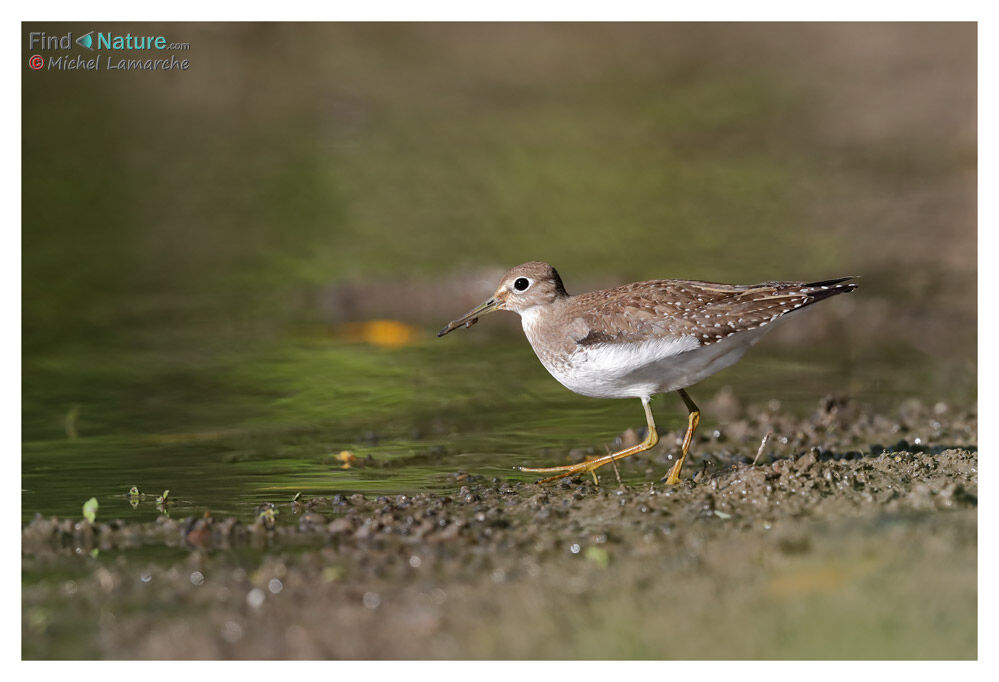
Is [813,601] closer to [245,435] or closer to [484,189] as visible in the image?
[245,435]

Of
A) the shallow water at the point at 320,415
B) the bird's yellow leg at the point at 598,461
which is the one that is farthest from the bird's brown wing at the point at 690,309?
the shallow water at the point at 320,415

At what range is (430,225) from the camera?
1616cm

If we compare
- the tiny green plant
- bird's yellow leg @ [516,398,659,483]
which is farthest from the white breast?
the tiny green plant

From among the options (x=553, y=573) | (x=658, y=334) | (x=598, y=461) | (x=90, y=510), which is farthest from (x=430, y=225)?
(x=553, y=573)

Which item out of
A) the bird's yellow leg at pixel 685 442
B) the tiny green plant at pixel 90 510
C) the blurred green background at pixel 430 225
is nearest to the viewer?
the tiny green plant at pixel 90 510

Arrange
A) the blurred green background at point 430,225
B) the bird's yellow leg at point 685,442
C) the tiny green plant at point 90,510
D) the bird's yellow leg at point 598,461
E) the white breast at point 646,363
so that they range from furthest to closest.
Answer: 1. the blurred green background at point 430,225
2. the bird's yellow leg at point 598,461
3. the bird's yellow leg at point 685,442
4. the white breast at point 646,363
5. the tiny green plant at point 90,510

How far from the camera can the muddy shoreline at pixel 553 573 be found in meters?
5.61

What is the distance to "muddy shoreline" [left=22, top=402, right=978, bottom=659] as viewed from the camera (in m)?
5.61

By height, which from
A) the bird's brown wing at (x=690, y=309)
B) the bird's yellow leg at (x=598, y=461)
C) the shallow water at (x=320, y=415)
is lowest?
the bird's yellow leg at (x=598, y=461)

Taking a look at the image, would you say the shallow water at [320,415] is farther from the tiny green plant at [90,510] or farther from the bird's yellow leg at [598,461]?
the tiny green plant at [90,510]

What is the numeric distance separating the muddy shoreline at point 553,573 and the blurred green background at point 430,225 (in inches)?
35.0

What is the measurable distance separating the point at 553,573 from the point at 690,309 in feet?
8.19

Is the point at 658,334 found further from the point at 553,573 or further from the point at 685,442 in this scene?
the point at 553,573

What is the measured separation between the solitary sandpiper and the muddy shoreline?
732 mm
